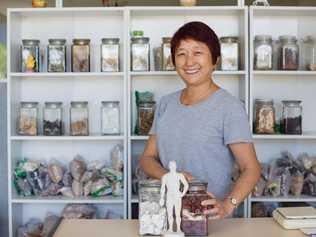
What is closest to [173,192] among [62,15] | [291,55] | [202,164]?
[202,164]

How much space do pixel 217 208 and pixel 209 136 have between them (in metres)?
0.34

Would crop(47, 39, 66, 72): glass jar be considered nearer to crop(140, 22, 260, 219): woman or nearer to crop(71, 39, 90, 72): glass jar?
crop(71, 39, 90, 72): glass jar

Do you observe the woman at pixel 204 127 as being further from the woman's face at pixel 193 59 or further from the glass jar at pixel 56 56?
the glass jar at pixel 56 56

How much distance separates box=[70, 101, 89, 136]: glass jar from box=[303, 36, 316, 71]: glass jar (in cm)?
124

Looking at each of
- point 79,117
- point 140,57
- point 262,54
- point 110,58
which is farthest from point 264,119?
point 79,117

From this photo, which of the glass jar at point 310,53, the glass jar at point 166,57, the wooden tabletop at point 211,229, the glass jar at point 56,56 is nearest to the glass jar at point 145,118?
the glass jar at point 166,57

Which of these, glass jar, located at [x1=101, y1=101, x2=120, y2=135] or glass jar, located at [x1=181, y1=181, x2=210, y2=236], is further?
glass jar, located at [x1=101, y1=101, x2=120, y2=135]

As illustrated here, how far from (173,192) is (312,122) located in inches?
73.6

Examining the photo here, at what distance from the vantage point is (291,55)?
2.78m

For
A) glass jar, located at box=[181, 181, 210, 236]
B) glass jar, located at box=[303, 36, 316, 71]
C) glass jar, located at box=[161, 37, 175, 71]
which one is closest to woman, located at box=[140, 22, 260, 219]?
glass jar, located at box=[181, 181, 210, 236]

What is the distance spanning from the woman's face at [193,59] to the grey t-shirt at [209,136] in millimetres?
117

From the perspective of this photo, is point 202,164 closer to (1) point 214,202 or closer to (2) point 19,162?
(1) point 214,202

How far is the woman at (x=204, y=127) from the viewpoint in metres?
1.64

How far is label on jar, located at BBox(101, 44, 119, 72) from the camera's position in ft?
9.11
